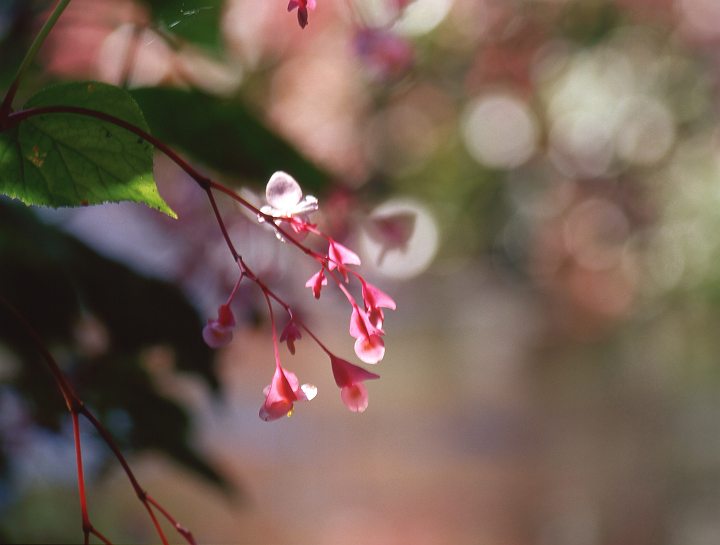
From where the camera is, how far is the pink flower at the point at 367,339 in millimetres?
186

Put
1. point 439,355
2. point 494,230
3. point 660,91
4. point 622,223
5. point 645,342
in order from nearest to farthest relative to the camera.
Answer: point 660,91 → point 622,223 → point 494,230 → point 645,342 → point 439,355

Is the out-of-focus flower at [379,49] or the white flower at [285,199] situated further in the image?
the out-of-focus flower at [379,49]

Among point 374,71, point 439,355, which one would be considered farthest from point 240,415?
point 374,71

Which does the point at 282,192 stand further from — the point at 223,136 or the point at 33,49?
the point at 223,136

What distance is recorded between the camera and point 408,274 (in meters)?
2.45

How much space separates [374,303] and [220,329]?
0.11 feet

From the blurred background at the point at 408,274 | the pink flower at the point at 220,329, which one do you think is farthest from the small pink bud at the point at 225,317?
the blurred background at the point at 408,274

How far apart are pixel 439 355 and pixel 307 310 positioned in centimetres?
210

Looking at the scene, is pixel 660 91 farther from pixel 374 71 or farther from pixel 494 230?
pixel 374 71

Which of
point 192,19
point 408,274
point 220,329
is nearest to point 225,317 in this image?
point 220,329

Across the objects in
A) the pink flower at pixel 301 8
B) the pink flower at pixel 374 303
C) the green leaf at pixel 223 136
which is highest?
the green leaf at pixel 223 136

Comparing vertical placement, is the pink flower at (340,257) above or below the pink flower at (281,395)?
above

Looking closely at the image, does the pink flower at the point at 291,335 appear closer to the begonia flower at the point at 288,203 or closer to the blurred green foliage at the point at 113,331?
the begonia flower at the point at 288,203

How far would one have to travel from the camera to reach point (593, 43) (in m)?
1.49
